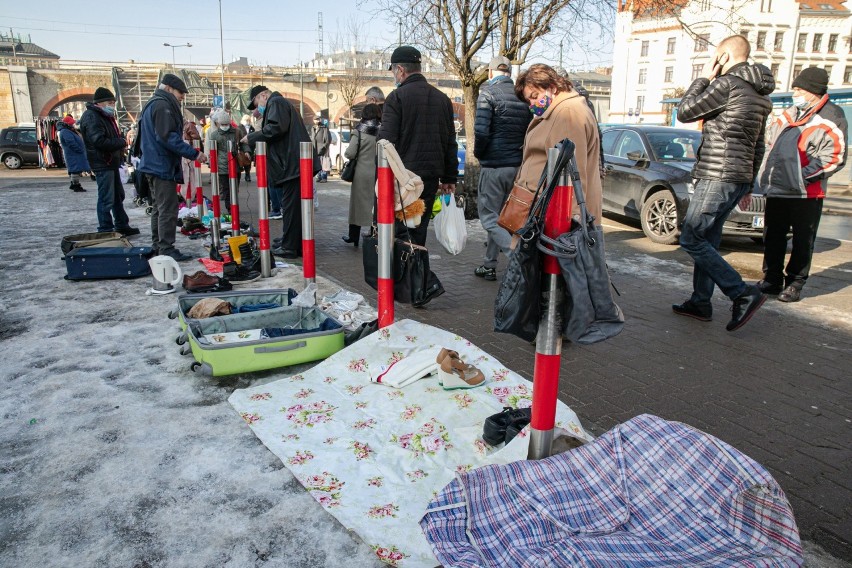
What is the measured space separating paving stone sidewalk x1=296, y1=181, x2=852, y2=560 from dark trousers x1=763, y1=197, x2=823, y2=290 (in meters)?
0.46

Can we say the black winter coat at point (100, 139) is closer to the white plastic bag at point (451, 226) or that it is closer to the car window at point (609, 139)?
the white plastic bag at point (451, 226)

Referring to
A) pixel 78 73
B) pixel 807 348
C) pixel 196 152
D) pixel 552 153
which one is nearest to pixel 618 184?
pixel 807 348

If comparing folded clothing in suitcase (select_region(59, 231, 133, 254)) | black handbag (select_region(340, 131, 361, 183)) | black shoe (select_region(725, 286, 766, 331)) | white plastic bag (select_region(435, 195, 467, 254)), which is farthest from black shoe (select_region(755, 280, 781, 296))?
folded clothing in suitcase (select_region(59, 231, 133, 254))

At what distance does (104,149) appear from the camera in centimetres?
803

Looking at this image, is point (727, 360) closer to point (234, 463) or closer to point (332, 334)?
point (332, 334)

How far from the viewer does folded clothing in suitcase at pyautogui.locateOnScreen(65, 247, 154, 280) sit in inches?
243

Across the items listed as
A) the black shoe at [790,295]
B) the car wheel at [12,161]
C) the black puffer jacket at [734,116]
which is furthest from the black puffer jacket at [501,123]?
the car wheel at [12,161]

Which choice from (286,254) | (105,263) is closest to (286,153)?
(286,254)

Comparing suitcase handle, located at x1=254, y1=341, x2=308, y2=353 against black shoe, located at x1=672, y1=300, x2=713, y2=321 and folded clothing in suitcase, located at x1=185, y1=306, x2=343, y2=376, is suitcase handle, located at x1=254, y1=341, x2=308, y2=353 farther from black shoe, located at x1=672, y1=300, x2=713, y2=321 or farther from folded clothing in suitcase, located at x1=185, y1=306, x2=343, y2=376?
black shoe, located at x1=672, y1=300, x2=713, y2=321

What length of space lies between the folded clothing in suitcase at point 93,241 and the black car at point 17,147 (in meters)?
22.1

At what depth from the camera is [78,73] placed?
153 feet

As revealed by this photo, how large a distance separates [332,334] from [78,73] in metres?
52.8

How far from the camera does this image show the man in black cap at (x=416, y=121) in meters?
5.31

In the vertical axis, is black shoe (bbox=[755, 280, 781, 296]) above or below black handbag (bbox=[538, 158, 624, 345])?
below
